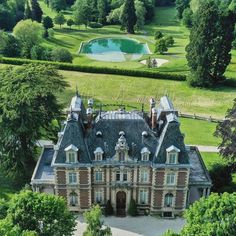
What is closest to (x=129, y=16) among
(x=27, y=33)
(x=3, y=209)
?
(x=27, y=33)

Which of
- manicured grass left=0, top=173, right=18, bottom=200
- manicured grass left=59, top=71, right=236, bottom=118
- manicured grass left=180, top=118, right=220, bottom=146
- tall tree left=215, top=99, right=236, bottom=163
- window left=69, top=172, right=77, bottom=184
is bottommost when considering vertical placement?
manicured grass left=0, top=173, right=18, bottom=200

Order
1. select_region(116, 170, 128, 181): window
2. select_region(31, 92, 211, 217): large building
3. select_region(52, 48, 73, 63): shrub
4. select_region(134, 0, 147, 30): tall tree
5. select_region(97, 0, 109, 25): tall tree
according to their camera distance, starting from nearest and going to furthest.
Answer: select_region(31, 92, 211, 217): large building
select_region(116, 170, 128, 181): window
select_region(52, 48, 73, 63): shrub
select_region(134, 0, 147, 30): tall tree
select_region(97, 0, 109, 25): tall tree

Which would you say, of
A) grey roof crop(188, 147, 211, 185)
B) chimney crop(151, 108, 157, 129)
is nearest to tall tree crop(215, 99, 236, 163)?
grey roof crop(188, 147, 211, 185)

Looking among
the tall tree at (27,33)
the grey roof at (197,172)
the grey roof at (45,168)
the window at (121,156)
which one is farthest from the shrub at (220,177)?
the tall tree at (27,33)

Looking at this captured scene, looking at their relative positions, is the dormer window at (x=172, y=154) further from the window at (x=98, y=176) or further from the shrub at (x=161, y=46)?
the shrub at (x=161, y=46)

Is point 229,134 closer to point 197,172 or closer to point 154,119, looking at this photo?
point 197,172

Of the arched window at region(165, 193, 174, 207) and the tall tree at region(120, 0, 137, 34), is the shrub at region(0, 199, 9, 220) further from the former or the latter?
the tall tree at region(120, 0, 137, 34)
